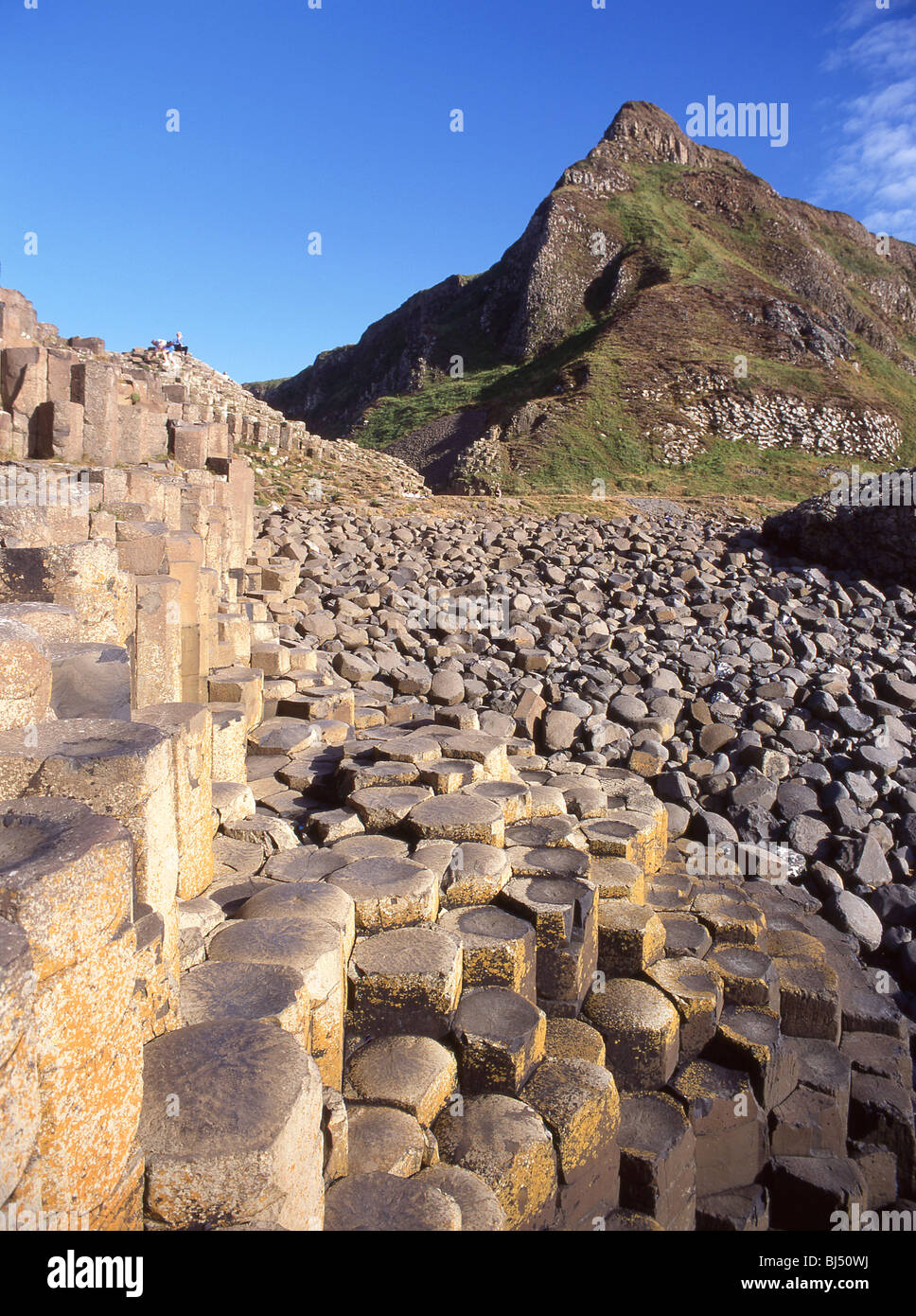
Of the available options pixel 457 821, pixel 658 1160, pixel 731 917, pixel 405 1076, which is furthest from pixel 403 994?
pixel 731 917

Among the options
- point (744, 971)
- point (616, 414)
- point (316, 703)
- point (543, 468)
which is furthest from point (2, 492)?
point (616, 414)

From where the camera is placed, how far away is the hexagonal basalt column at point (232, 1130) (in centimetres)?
195

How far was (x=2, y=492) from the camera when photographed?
17.5ft

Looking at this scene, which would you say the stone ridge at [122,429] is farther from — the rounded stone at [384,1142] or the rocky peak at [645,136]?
the rocky peak at [645,136]

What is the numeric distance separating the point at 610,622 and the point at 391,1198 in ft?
31.8

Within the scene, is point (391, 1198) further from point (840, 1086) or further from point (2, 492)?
point (2, 492)

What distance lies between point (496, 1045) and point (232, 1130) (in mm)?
1434

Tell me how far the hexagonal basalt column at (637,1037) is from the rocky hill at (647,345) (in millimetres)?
22182

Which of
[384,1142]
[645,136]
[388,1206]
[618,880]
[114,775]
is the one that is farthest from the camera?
[645,136]

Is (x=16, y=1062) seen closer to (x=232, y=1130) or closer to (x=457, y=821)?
(x=232, y=1130)

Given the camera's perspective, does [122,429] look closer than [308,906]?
No

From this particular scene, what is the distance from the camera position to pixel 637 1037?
392cm

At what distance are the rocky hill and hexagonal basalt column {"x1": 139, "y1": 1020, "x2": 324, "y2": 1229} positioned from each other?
2376 cm

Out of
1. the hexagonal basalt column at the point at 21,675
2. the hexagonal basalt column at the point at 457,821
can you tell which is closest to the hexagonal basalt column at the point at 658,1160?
the hexagonal basalt column at the point at 457,821
